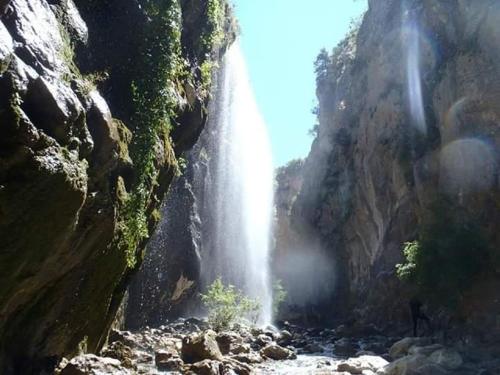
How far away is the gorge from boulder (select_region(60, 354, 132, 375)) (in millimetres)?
41

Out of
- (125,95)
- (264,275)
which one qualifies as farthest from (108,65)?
(264,275)

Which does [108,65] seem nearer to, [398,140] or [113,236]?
[113,236]

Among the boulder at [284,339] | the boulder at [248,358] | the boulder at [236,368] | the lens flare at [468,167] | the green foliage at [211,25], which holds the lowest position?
the boulder at [236,368]

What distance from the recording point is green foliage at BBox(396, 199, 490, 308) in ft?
57.4

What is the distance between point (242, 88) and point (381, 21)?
1391cm

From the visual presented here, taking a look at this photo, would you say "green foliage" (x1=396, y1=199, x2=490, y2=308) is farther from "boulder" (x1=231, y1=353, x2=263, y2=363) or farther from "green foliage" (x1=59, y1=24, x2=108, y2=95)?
"green foliage" (x1=59, y1=24, x2=108, y2=95)

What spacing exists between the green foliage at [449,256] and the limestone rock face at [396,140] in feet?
3.85

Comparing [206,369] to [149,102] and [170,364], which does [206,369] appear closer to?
[170,364]

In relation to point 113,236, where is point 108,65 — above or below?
above

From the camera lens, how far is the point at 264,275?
60531 mm

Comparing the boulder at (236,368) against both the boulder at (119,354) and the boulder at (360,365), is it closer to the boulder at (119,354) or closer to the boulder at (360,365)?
the boulder at (119,354)

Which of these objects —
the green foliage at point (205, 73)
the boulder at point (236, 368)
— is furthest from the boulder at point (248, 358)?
the green foliage at point (205, 73)

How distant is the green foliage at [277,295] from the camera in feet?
177

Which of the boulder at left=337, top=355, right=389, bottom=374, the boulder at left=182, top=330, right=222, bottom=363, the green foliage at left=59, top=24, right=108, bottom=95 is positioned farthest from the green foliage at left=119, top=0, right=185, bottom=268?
the boulder at left=337, top=355, right=389, bottom=374
